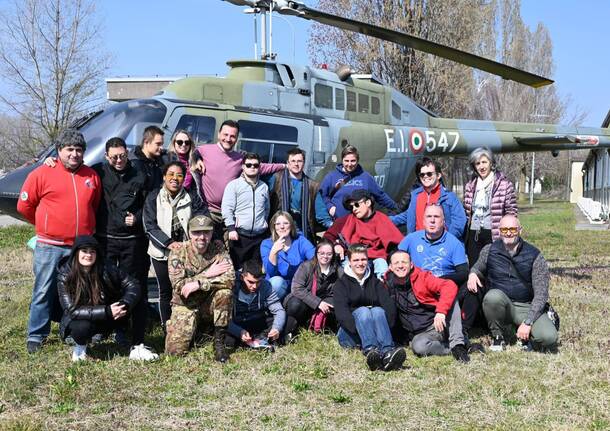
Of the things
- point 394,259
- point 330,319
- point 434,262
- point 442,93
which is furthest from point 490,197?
point 442,93

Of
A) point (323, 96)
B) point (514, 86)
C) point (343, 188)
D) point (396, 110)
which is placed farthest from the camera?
point (514, 86)

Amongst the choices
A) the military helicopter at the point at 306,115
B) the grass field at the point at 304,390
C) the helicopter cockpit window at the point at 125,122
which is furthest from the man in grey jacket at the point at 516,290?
the helicopter cockpit window at the point at 125,122

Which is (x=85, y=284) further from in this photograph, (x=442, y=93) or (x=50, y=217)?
(x=442, y=93)

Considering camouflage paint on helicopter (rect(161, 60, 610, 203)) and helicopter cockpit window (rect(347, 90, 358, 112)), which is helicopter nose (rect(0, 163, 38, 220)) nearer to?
camouflage paint on helicopter (rect(161, 60, 610, 203))

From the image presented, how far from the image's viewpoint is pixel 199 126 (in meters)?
7.50

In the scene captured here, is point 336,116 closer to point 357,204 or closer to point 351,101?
point 351,101

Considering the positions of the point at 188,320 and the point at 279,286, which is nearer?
the point at 188,320

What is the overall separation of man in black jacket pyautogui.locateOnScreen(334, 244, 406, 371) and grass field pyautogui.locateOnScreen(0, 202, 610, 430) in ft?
0.56

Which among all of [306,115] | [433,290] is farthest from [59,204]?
[306,115]

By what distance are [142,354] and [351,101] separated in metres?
5.65

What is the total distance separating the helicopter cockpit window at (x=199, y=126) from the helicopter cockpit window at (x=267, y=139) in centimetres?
39

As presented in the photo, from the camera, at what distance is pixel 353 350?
550cm

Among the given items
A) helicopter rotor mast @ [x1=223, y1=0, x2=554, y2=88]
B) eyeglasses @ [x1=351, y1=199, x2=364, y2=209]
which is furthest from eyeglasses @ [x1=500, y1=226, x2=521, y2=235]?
helicopter rotor mast @ [x1=223, y1=0, x2=554, y2=88]

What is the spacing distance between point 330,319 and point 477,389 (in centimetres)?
185
